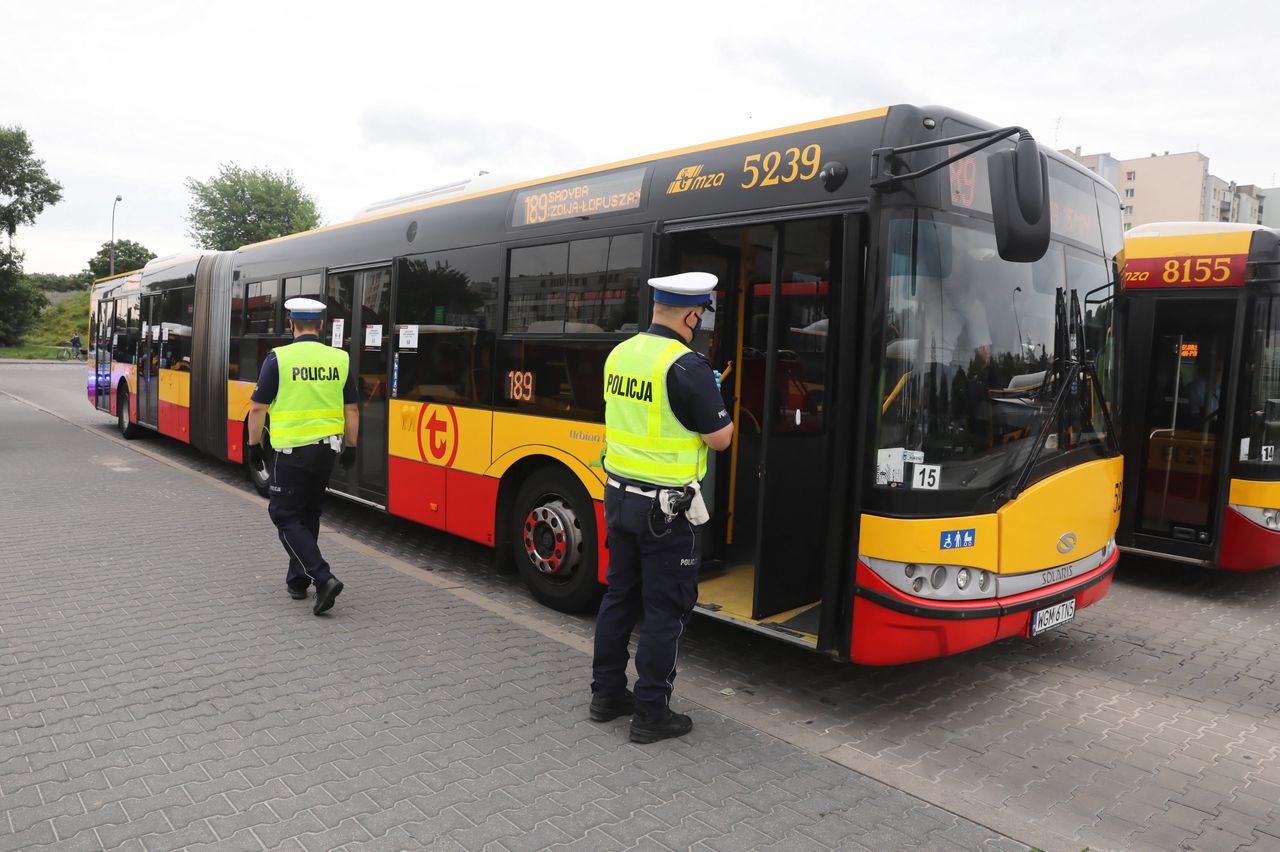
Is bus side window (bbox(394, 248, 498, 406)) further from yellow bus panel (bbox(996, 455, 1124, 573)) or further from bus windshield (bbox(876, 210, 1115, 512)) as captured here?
yellow bus panel (bbox(996, 455, 1124, 573))

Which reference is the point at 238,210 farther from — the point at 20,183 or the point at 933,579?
the point at 933,579

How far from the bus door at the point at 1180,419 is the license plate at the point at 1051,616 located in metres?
3.52

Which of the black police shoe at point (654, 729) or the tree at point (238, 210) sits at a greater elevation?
the tree at point (238, 210)

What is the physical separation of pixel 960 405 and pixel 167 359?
1230 centimetres

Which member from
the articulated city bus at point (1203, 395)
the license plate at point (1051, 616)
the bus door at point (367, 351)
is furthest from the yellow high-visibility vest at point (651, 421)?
the articulated city bus at point (1203, 395)

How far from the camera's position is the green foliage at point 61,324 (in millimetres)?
67188

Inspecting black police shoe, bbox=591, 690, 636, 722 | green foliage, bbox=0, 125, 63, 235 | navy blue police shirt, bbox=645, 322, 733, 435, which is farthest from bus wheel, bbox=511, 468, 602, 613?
green foliage, bbox=0, 125, 63, 235

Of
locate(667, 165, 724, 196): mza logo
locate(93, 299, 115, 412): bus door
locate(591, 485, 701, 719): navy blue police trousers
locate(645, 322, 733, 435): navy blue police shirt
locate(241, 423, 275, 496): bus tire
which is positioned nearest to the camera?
locate(645, 322, 733, 435): navy blue police shirt

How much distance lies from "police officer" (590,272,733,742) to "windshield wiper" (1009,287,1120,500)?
1.69 m

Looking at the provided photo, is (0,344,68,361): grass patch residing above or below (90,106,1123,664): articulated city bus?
below

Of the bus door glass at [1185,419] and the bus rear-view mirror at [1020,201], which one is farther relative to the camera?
the bus door glass at [1185,419]

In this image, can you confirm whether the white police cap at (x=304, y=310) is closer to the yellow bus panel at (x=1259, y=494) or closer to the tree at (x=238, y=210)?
Result: the yellow bus panel at (x=1259, y=494)

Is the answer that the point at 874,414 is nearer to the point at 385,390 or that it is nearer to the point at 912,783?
the point at 912,783

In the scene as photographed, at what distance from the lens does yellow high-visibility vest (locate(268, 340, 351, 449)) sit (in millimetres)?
5570
